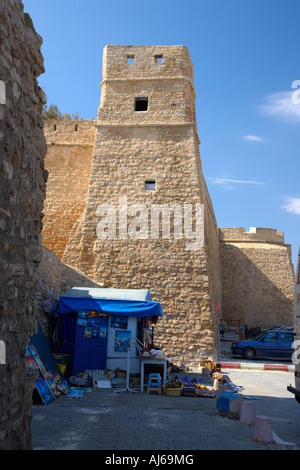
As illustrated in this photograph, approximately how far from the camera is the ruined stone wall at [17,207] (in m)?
3.44

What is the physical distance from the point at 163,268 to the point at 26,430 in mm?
10100

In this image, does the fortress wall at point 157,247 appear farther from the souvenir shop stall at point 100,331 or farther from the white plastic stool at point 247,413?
the white plastic stool at point 247,413

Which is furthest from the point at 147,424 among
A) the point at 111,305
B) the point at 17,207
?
the point at 17,207

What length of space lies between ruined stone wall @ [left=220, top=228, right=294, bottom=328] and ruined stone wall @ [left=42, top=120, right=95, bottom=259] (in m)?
10.8

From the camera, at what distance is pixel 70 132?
17.9 meters

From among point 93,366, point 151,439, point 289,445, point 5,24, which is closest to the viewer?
point 5,24

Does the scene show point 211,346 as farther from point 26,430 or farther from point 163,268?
point 26,430

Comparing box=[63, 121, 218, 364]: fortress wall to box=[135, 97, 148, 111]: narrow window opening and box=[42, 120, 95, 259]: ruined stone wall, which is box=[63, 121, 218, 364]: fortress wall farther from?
box=[42, 120, 95, 259]: ruined stone wall

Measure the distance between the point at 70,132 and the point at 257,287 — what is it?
1336 centimetres

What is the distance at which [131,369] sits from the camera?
9.16m

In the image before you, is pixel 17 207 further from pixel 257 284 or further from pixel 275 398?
pixel 257 284

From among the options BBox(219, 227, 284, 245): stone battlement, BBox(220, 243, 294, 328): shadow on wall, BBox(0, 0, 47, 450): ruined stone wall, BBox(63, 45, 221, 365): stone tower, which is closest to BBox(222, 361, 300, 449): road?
BBox(63, 45, 221, 365): stone tower

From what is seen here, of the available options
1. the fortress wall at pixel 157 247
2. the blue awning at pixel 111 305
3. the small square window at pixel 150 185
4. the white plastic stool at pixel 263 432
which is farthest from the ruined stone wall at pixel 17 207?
the small square window at pixel 150 185
